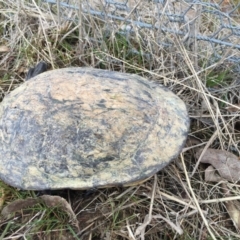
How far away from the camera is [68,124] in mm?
1319

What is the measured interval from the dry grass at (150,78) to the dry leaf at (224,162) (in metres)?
0.03

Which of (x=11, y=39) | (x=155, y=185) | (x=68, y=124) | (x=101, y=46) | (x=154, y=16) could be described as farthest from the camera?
(x=11, y=39)

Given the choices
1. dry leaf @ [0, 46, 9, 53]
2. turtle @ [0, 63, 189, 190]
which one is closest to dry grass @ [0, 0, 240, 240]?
dry leaf @ [0, 46, 9, 53]

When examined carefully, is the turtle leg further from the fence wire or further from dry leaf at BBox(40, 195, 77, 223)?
dry leaf at BBox(40, 195, 77, 223)

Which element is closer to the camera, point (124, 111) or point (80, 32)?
point (124, 111)

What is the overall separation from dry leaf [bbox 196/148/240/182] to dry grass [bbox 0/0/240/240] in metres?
0.03

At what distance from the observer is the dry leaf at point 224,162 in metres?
1.49

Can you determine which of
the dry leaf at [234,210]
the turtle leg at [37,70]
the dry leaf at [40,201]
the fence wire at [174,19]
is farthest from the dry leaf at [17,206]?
the fence wire at [174,19]

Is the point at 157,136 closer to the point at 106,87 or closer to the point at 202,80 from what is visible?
the point at 106,87

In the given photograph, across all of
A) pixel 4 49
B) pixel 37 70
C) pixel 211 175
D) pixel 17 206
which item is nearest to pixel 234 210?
pixel 211 175

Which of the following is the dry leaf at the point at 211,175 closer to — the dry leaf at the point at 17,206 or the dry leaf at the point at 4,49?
the dry leaf at the point at 17,206

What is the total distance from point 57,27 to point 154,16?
427 mm

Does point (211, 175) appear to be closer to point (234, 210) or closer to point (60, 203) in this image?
point (234, 210)

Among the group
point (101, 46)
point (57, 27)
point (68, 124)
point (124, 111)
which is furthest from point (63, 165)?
point (57, 27)
